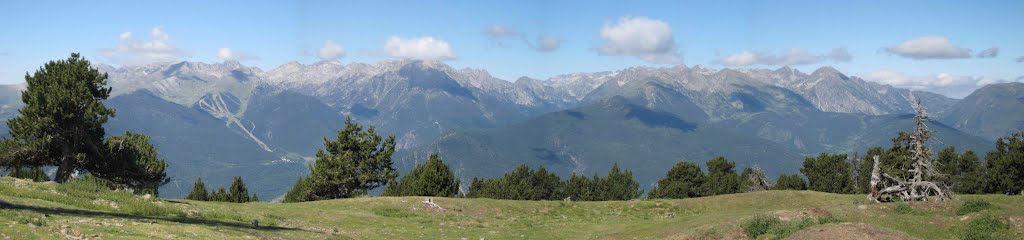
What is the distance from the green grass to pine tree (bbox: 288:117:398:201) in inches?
1132

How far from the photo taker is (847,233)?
22.0 metres

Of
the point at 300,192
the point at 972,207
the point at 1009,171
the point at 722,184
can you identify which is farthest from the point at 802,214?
the point at 722,184

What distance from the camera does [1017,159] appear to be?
81.0 metres

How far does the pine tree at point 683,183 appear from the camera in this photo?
10994 cm

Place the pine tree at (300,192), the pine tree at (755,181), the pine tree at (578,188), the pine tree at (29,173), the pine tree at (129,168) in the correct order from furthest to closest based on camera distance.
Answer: the pine tree at (578,188)
the pine tree at (755,181)
the pine tree at (300,192)
the pine tree at (129,168)
the pine tree at (29,173)

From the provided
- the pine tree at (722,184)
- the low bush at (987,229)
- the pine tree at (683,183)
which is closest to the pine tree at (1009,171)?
the pine tree at (722,184)

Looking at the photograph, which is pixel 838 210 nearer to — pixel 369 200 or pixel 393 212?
pixel 393 212

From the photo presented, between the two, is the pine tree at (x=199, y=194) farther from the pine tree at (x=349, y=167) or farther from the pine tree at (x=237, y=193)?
the pine tree at (x=349, y=167)

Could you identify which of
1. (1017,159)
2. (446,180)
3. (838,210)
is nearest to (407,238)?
(838,210)

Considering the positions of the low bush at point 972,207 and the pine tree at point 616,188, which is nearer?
the low bush at point 972,207

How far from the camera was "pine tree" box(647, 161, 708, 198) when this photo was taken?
109938mm

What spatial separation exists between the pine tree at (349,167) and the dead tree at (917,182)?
55.8m

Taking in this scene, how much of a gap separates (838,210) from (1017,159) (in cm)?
6781

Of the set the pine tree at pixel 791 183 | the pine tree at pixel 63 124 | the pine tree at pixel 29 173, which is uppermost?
the pine tree at pixel 63 124
